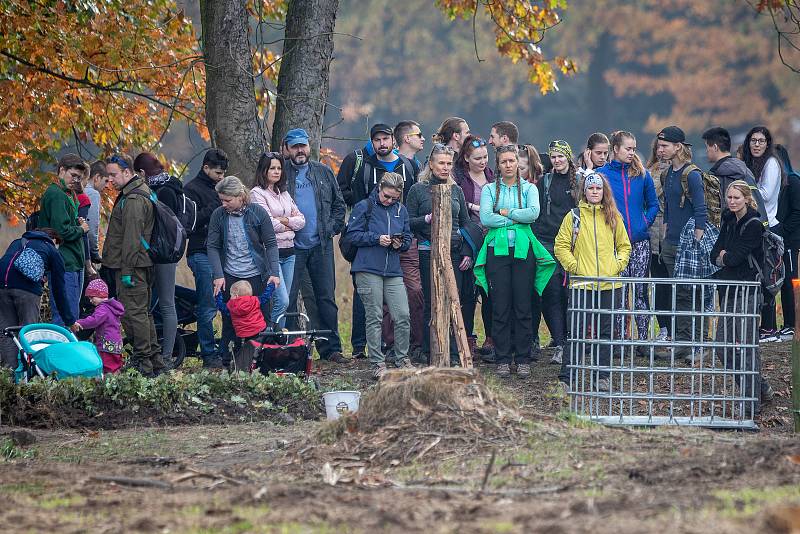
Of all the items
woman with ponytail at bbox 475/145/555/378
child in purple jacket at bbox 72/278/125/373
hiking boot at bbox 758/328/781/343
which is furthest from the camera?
hiking boot at bbox 758/328/781/343

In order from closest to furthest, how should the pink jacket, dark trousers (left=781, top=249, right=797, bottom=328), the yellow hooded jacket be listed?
the yellow hooded jacket, the pink jacket, dark trousers (left=781, top=249, right=797, bottom=328)

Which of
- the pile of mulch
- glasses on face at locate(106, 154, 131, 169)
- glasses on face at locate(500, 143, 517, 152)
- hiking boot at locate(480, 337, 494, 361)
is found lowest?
the pile of mulch

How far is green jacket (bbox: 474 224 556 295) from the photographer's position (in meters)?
12.2

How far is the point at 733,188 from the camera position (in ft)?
37.1

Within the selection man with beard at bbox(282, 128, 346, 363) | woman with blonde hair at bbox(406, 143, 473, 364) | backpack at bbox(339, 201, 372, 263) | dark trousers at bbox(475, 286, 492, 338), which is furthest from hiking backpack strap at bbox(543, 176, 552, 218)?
man with beard at bbox(282, 128, 346, 363)

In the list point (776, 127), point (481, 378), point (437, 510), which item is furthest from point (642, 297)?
point (776, 127)

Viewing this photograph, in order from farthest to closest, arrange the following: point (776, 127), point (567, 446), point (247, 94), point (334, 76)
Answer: point (334, 76), point (776, 127), point (247, 94), point (567, 446)

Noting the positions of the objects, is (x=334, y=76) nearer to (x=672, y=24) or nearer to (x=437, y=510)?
(x=672, y=24)

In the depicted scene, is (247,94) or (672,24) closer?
(247,94)

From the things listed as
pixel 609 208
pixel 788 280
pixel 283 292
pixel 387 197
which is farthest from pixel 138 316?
pixel 788 280

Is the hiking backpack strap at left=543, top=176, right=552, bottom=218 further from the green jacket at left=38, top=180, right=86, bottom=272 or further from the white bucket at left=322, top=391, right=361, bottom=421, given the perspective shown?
the green jacket at left=38, top=180, right=86, bottom=272

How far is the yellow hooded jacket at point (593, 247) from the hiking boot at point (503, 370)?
1.30 meters

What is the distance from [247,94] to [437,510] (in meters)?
8.51

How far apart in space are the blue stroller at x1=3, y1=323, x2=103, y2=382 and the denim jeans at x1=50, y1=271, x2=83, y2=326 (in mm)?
842
